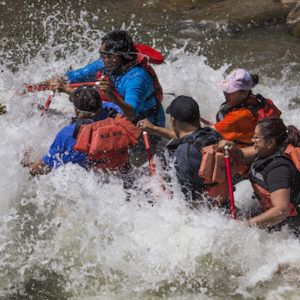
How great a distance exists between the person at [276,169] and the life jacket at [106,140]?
41.0 inches

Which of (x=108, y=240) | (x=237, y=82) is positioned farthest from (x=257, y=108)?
(x=108, y=240)

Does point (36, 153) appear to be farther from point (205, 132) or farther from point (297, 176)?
point (297, 176)

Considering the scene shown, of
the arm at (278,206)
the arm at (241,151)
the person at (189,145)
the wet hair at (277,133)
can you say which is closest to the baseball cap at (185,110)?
the person at (189,145)

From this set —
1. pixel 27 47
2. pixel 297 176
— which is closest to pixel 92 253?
pixel 297 176

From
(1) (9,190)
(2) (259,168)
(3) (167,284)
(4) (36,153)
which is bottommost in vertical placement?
(3) (167,284)

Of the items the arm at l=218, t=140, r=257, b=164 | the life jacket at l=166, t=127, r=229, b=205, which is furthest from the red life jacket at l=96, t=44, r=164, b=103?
the arm at l=218, t=140, r=257, b=164

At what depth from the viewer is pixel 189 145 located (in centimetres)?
320

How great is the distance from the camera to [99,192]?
4223mm

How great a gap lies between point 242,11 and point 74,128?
7935mm

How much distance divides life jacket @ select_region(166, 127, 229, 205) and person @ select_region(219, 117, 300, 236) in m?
0.13

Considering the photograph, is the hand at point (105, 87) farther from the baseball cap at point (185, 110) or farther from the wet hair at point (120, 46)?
the baseball cap at point (185, 110)

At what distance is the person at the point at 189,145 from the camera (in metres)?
3.17

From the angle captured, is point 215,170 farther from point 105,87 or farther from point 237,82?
point 105,87

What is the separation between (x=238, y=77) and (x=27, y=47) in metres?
6.16
